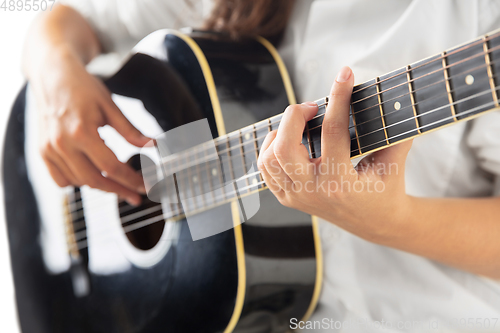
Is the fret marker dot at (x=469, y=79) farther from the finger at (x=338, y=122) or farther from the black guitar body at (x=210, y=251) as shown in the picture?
the black guitar body at (x=210, y=251)

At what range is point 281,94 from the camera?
0.55 m

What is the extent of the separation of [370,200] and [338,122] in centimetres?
11

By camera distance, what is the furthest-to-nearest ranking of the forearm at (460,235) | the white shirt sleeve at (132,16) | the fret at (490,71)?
the white shirt sleeve at (132,16), the forearm at (460,235), the fret at (490,71)

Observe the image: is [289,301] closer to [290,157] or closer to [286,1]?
[290,157]

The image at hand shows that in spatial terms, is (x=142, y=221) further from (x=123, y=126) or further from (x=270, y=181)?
(x=270, y=181)

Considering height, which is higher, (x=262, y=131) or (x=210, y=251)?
(x=262, y=131)

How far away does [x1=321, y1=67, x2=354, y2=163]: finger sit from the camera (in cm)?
33

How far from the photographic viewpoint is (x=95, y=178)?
61 centimetres

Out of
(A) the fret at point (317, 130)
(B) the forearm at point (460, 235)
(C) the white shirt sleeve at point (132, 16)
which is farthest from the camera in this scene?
(C) the white shirt sleeve at point (132, 16)

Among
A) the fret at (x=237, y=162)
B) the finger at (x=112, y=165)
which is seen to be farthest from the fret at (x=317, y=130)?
the finger at (x=112, y=165)

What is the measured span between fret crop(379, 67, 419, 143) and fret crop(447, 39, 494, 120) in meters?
0.04

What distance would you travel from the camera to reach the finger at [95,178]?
593mm

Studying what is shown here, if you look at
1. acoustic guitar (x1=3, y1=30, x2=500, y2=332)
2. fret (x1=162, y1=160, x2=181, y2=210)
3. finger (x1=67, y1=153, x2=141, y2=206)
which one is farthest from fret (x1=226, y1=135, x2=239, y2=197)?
finger (x1=67, y1=153, x2=141, y2=206)

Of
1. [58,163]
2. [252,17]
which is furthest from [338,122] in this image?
[58,163]
